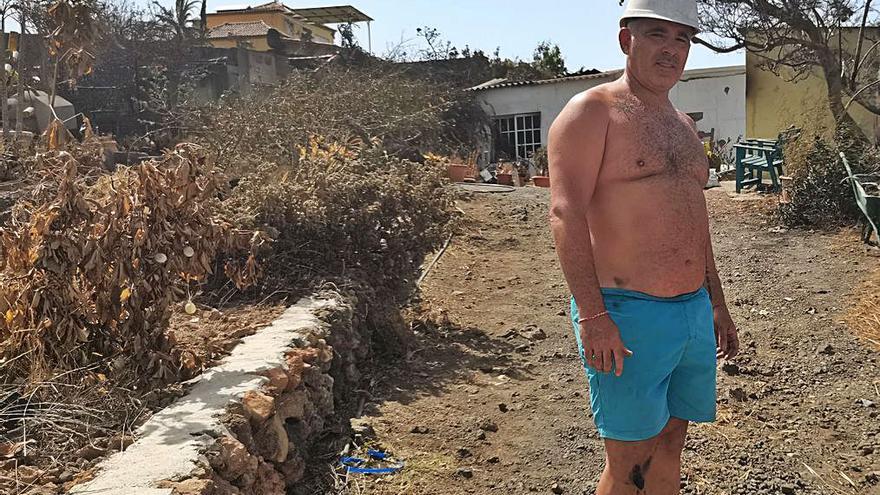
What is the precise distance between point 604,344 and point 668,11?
0.97 m

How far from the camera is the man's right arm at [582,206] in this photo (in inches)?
88.7

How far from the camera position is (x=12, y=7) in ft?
30.6

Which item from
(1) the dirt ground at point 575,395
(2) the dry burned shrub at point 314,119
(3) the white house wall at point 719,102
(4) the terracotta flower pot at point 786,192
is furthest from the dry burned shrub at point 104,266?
(3) the white house wall at point 719,102

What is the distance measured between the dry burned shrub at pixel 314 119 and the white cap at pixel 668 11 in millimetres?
4820

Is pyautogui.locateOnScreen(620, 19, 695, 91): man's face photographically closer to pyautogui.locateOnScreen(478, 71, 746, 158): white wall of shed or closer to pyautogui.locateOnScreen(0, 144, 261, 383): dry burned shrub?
pyautogui.locateOnScreen(0, 144, 261, 383): dry burned shrub

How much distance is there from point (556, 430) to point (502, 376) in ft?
3.22

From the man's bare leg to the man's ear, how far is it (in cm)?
118

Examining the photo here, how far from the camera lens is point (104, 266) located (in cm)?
320

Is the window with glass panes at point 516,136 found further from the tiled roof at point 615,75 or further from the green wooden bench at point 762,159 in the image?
the green wooden bench at point 762,159

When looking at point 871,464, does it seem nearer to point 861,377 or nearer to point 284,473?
point 861,377

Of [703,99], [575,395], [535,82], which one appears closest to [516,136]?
[535,82]

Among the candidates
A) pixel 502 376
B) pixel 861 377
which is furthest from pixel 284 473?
pixel 861 377

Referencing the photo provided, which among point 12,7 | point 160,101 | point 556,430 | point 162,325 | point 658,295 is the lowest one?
point 556,430

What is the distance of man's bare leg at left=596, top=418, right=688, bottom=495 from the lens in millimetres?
2363
